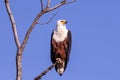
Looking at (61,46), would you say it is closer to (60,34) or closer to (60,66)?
(60,34)

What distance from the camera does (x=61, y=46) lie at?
10094 mm

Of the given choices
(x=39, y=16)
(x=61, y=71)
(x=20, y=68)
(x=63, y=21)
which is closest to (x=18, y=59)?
(x=20, y=68)

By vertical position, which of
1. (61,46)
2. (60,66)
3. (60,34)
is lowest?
(60,66)

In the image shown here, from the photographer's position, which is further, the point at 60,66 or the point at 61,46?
the point at 61,46

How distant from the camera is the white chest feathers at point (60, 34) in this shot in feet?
33.0

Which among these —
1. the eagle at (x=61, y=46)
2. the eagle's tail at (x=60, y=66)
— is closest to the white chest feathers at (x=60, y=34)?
the eagle at (x=61, y=46)

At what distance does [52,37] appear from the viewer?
1018cm

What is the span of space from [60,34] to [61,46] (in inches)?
13.2

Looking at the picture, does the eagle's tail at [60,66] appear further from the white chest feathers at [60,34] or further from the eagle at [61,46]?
the white chest feathers at [60,34]

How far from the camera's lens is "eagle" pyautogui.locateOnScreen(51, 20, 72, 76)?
10047 millimetres

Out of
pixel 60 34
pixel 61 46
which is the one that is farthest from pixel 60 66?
pixel 60 34

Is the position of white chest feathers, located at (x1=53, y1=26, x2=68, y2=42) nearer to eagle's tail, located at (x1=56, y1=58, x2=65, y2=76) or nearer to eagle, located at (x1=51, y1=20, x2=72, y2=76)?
eagle, located at (x1=51, y1=20, x2=72, y2=76)

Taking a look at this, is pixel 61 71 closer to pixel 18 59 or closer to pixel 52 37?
pixel 52 37

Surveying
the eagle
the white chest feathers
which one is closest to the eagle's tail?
the eagle
